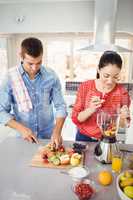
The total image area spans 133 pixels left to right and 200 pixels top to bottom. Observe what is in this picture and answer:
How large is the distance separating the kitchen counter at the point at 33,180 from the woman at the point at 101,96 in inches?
7.7

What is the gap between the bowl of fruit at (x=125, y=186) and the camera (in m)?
0.88

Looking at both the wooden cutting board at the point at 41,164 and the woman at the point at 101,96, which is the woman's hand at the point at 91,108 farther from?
the wooden cutting board at the point at 41,164

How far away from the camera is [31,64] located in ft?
4.50

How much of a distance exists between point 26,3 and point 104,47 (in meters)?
1.74

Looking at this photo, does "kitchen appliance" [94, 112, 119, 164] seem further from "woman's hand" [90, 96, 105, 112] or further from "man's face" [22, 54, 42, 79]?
"man's face" [22, 54, 42, 79]

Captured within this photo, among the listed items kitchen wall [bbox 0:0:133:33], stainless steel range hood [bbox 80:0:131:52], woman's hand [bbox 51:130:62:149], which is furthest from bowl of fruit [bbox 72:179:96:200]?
kitchen wall [bbox 0:0:133:33]

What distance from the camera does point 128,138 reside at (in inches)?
125

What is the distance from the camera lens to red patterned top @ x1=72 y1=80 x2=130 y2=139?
147cm

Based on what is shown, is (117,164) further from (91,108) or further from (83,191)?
(91,108)

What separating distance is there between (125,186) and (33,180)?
0.42 metres

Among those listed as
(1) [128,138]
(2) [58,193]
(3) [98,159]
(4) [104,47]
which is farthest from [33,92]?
(1) [128,138]

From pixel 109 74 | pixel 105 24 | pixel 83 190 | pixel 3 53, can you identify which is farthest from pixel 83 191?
pixel 3 53

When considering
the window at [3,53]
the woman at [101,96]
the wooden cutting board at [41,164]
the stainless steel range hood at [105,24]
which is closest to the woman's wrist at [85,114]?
the woman at [101,96]

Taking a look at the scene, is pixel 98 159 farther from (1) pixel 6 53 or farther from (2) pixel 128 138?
(1) pixel 6 53
